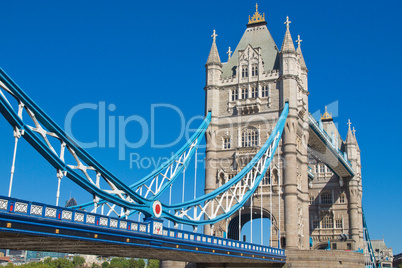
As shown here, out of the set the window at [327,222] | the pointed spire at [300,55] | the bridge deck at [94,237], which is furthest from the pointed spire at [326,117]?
the bridge deck at [94,237]

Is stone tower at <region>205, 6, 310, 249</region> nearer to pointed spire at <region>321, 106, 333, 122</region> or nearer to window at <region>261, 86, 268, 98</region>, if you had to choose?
window at <region>261, 86, 268, 98</region>

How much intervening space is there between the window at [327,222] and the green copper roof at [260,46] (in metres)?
30.2

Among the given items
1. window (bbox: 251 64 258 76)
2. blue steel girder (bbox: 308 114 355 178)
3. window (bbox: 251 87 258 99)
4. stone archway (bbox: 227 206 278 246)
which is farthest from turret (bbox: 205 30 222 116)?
blue steel girder (bbox: 308 114 355 178)

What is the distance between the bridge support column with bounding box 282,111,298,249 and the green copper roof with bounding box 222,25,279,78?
21.2 feet

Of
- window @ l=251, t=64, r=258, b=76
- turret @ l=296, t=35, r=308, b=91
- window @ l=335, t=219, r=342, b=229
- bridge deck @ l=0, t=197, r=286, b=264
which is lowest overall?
bridge deck @ l=0, t=197, r=286, b=264

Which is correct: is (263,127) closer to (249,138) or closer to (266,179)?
(249,138)

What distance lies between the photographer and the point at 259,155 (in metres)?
43.6

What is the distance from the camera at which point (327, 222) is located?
72.4 meters

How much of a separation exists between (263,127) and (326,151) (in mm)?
16754

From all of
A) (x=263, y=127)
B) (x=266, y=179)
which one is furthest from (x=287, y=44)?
(x=266, y=179)

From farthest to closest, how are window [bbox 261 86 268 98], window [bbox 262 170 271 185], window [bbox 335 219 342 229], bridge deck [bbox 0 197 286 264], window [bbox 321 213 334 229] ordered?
window [bbox 321 213 334 229], window [bbox 335 219 342 229], window [bbox 261 86 268 98], window [bbox 262 170 271 185], bridge deck [bbox 0 197 286 264]

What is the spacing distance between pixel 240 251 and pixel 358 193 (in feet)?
139

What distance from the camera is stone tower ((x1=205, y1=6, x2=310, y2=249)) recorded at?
4641cm

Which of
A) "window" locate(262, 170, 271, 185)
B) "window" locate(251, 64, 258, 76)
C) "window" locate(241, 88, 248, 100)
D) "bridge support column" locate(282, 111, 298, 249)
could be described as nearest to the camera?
"bridge support column" locate(282, 111, 298, 249)
